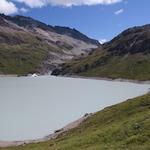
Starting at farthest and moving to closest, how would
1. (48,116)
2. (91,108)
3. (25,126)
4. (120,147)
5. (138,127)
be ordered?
(91,108)
(48,116)
(25,126)
(138,127)
(120,147)

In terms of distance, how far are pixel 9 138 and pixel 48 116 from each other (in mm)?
28600

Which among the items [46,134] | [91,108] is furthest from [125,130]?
[91,108]

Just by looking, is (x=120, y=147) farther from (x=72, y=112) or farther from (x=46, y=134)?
(x=72, y=112)

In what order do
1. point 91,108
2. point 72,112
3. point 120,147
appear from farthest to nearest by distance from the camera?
point 91,108 → point 72,112 → point 120,147

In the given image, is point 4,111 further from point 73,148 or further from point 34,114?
point 73,148

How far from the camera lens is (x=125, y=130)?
38.2 m

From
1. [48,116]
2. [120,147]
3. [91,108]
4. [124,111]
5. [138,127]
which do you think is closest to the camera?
[120,147]

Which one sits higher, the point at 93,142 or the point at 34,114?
the point at 34,114

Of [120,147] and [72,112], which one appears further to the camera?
[72,112]

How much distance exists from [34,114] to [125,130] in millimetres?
80728

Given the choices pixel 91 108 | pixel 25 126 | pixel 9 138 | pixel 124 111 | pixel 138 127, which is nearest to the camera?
pixel 138 127

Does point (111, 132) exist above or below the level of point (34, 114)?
below

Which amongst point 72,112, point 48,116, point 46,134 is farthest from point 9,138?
point 72,112

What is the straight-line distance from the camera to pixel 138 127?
37.7 metres
